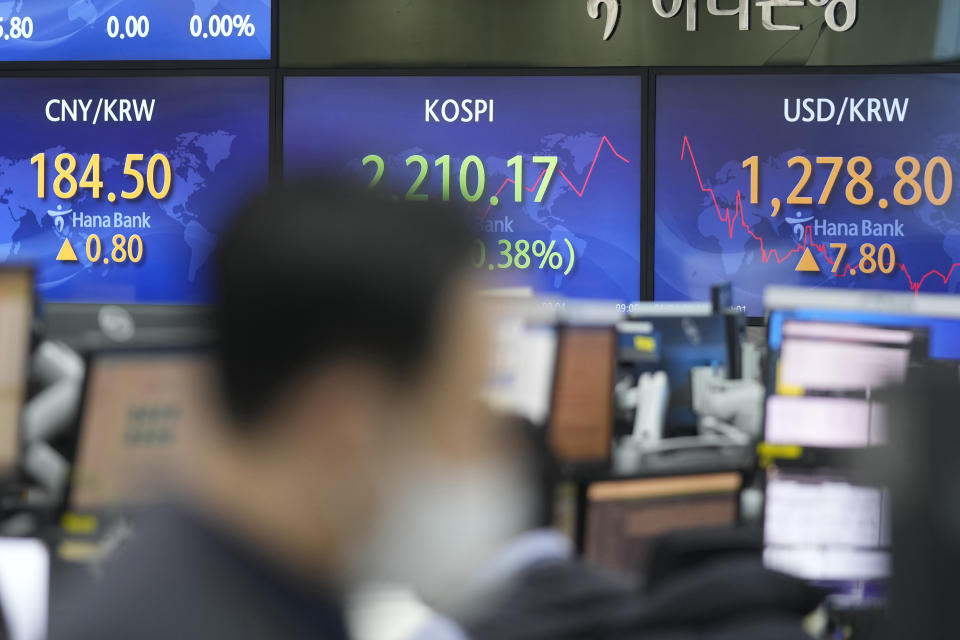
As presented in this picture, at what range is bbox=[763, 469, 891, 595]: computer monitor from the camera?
5.62 feet

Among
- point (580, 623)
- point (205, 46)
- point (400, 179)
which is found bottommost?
point (580, 623)

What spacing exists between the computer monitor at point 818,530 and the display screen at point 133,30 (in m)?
2.92

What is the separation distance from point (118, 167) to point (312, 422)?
365 cm

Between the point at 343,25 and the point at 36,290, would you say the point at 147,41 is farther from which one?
the point at 36,290

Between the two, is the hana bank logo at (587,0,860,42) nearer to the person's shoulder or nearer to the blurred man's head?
the blurred man's head

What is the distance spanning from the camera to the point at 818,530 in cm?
174

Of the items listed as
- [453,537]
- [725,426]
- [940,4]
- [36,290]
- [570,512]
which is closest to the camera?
[453,537]

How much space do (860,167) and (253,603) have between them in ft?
12.1

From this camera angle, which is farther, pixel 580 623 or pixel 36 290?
pixel 36 290

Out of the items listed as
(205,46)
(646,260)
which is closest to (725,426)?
(646,260)

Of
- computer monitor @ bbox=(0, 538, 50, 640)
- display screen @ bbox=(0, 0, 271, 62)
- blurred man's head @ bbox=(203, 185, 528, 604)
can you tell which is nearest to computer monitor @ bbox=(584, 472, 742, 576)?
computer monitor @ bbox=(0, 538, 50, 640)

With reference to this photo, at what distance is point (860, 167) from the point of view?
12.7ft

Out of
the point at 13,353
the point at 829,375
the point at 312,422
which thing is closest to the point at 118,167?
the point at 13,353

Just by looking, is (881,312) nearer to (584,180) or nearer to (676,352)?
(676,352)
